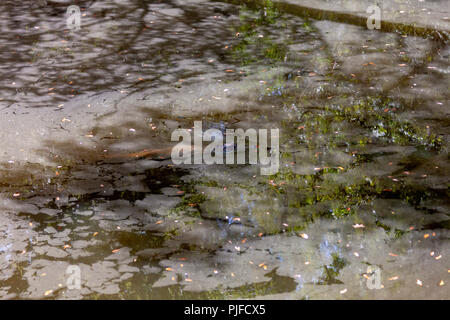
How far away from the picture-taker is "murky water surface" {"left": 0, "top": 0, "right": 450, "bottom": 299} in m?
4.40

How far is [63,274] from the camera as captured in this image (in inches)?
172

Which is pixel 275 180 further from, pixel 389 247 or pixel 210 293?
pixel 210 293

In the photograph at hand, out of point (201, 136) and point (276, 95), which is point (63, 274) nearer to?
point (201, 136)

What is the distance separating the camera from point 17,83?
8.02 meters

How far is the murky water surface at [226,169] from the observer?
4.40 m

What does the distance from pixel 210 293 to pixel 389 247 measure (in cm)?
164

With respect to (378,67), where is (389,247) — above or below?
below

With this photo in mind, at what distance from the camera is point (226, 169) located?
5.91 m

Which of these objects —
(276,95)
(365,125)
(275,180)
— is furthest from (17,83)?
(365,125)
